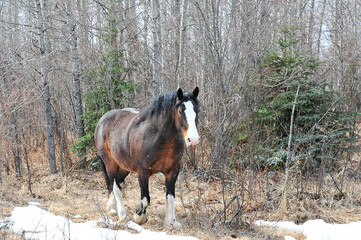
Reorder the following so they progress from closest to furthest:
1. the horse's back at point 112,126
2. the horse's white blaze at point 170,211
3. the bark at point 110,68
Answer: the horse's white blaze at point 170,211
the horse's back at point 112,126
the bark at point 110,68

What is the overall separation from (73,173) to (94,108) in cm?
172

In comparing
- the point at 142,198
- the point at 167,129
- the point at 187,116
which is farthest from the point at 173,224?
the point at 187,116

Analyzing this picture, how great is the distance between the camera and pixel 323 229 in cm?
423

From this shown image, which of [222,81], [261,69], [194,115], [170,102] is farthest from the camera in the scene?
[261,69]

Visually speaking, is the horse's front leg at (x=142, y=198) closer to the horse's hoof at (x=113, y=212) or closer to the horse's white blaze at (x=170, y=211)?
the horse's white blaze at (x=170, y=211)

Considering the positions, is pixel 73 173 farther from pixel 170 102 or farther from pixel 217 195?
pixel 170 102

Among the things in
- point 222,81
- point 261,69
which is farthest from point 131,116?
point 261,69

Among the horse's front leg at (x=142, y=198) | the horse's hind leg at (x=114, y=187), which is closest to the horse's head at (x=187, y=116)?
the horse's front leg at (x=142, y=198)

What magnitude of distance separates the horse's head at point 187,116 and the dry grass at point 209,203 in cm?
→ 108

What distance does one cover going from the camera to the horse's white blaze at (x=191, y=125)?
3.62 meters

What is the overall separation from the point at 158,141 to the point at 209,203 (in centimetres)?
144

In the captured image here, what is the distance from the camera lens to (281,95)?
698cm

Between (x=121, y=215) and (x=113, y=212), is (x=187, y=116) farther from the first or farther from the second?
(x=113, y=212)

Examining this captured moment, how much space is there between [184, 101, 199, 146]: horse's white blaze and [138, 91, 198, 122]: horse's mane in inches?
6.3
